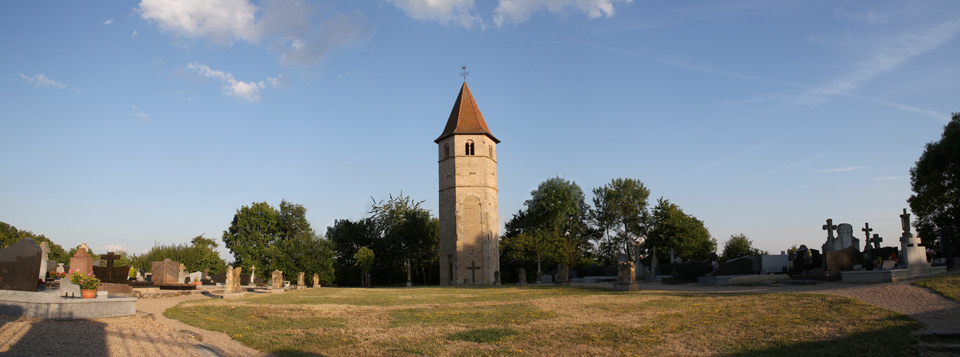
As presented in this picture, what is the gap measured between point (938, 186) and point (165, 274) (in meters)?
45.6

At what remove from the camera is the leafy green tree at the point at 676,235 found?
53.3m

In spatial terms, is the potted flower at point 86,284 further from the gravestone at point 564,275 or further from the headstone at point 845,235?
the headstone at point 845,235

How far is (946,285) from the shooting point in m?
13.1

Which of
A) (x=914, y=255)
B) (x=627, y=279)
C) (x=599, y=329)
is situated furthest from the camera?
(x=627, y=279)

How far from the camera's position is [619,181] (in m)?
61.3

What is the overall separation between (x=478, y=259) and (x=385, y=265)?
11.9 m

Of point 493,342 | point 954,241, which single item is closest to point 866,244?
point 954,241

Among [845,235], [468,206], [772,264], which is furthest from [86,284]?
[468,206]

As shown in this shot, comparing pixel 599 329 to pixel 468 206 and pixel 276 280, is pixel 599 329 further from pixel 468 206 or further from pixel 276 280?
pixel 468 206

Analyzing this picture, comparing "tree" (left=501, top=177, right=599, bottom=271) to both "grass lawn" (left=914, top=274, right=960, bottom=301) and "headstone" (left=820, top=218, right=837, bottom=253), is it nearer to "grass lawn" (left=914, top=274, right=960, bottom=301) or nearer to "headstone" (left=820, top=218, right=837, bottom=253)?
"headstone" (left=820, top=218, right=837, bottom=253)

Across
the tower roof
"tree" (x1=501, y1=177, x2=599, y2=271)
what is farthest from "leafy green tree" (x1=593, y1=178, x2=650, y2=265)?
the tower roof

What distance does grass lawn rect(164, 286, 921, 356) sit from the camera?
8.65 m

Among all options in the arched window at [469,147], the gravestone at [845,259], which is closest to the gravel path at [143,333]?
the gravestone at [845,259]

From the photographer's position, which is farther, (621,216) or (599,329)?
(621,216)
